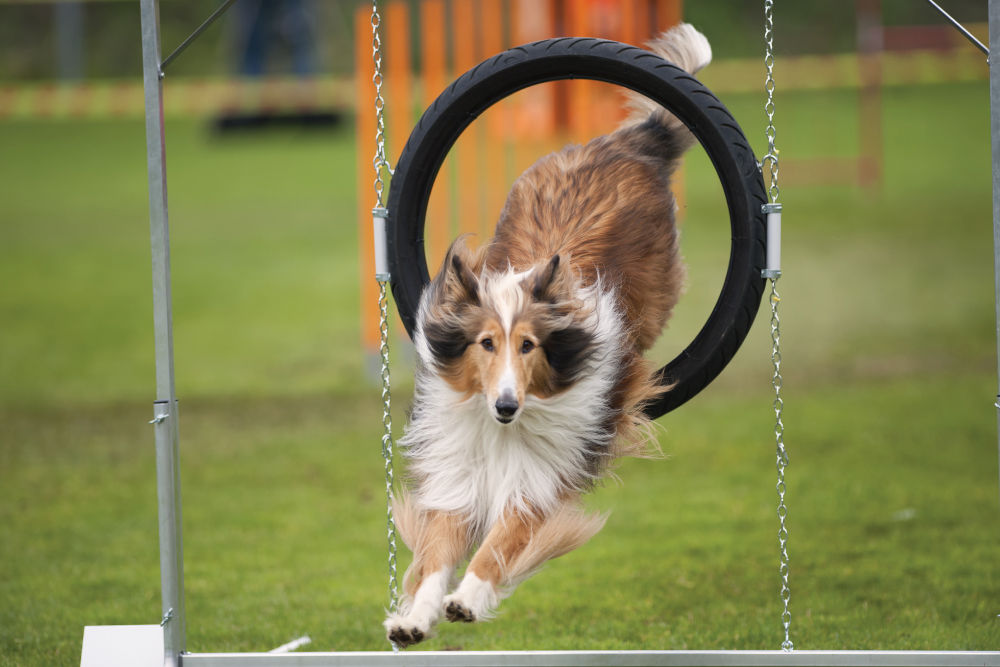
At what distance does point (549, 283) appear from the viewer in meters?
3.85

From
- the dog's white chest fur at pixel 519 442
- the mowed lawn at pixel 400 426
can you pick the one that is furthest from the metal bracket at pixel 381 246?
the mowed lawn at pixel 400 426

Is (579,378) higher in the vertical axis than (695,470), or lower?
higher

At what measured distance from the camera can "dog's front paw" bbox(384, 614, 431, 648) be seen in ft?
12.0

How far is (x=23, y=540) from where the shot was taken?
704cm

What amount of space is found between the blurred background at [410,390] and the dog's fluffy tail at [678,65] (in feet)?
7.48

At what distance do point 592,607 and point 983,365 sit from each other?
642 cm

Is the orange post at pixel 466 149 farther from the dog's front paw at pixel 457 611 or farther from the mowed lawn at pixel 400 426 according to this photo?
the dog's front paw at pixel 457 611

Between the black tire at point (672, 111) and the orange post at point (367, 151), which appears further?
the orange post at point (367, 151)

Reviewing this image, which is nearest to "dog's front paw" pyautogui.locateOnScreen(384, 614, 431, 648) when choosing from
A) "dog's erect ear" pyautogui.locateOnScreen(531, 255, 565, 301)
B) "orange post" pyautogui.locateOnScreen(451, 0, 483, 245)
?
"dog's erect ear" pyautogui.locateOnScreen(531, 255, 565, 301)

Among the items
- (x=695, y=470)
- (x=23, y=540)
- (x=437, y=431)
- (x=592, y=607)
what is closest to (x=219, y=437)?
(x=23, y=540)

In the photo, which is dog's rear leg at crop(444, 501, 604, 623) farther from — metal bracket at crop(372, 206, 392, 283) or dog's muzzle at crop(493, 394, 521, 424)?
metal bracket at crop(372, 206, 392, 283)

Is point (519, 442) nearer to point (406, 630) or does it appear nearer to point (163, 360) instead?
point (406, 630)

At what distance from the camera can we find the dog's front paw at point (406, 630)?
3646 mm

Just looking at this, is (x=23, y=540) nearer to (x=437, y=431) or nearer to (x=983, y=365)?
(x=437, y=431)
